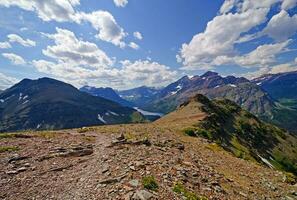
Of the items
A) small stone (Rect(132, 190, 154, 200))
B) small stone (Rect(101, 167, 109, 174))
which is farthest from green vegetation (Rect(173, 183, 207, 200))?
small stone (Rect(101, 167, 109, 174))

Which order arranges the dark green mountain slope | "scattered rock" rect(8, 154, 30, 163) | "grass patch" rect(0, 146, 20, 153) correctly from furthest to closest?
1. the dark green mountain slope
2. "grass patch" rect(0, 146, 20, 153)
3. "scattered rock" rect(8, 154, 30, 163)

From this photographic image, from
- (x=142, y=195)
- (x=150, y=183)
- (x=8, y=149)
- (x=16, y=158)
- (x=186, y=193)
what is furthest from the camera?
(x=8, y=149)

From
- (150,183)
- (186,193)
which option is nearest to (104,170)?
(150,183)

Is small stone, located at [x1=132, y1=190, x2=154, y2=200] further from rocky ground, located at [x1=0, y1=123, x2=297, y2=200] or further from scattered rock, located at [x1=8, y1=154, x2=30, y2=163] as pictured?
scattered rock, located at [x1=8, y1=154, x2=30, y2=163]

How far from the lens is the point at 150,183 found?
17.8m

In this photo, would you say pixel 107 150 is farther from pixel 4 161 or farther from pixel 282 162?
pixel 282 162

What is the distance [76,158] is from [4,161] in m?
5.85

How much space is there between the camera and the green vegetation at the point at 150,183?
17.4 meters

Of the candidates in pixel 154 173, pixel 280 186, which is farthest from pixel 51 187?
pixel 280 186

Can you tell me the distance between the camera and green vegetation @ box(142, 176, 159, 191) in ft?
57.1

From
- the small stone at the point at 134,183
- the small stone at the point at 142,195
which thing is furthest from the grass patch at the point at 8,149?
the small stone at the point at 142,195

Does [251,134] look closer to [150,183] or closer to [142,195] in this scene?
[150,183]

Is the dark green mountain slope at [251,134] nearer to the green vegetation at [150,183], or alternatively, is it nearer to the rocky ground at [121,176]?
the rocky ground at [121,176]

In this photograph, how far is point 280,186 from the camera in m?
23.5
